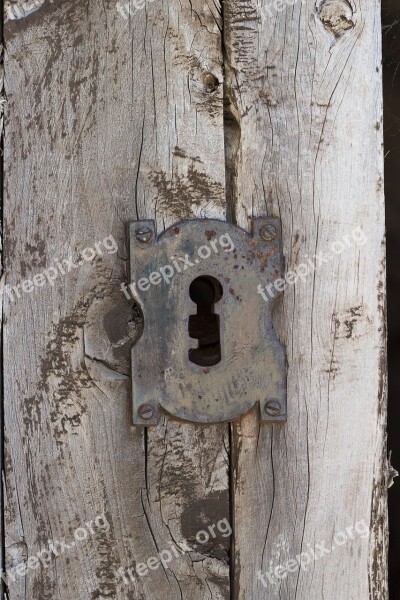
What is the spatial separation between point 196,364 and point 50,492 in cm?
26

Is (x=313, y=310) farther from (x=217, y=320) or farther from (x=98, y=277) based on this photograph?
(x=98, y=277)

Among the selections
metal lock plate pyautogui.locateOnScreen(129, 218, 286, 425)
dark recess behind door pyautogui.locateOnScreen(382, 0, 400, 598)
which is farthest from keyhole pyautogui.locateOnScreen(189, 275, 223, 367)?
dark recess behind door pyautogui.locateOnScreen(382, 0, 400, 598)

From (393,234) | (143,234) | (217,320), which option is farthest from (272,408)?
(393,234)

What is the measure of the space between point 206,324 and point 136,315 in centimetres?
10

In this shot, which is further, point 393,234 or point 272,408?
point 393,234

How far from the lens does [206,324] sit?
1.00 metres

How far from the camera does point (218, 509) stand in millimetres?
973

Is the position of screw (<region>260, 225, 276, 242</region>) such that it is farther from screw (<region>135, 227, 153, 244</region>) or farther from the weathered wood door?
screw (<region>135, 227, 153, 244</region>)

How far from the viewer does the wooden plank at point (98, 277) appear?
0.97 m

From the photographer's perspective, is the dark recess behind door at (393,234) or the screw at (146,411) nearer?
the screw at (146,411)

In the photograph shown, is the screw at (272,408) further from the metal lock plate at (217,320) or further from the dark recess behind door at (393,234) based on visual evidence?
the dark recess behind door at (393,234)

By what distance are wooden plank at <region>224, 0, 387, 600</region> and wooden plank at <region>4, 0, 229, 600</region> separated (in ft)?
0.13

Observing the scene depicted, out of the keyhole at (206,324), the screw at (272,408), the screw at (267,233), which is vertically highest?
the screw at (267,233)

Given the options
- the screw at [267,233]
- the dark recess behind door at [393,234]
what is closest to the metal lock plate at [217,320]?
the screw at [267,233]
